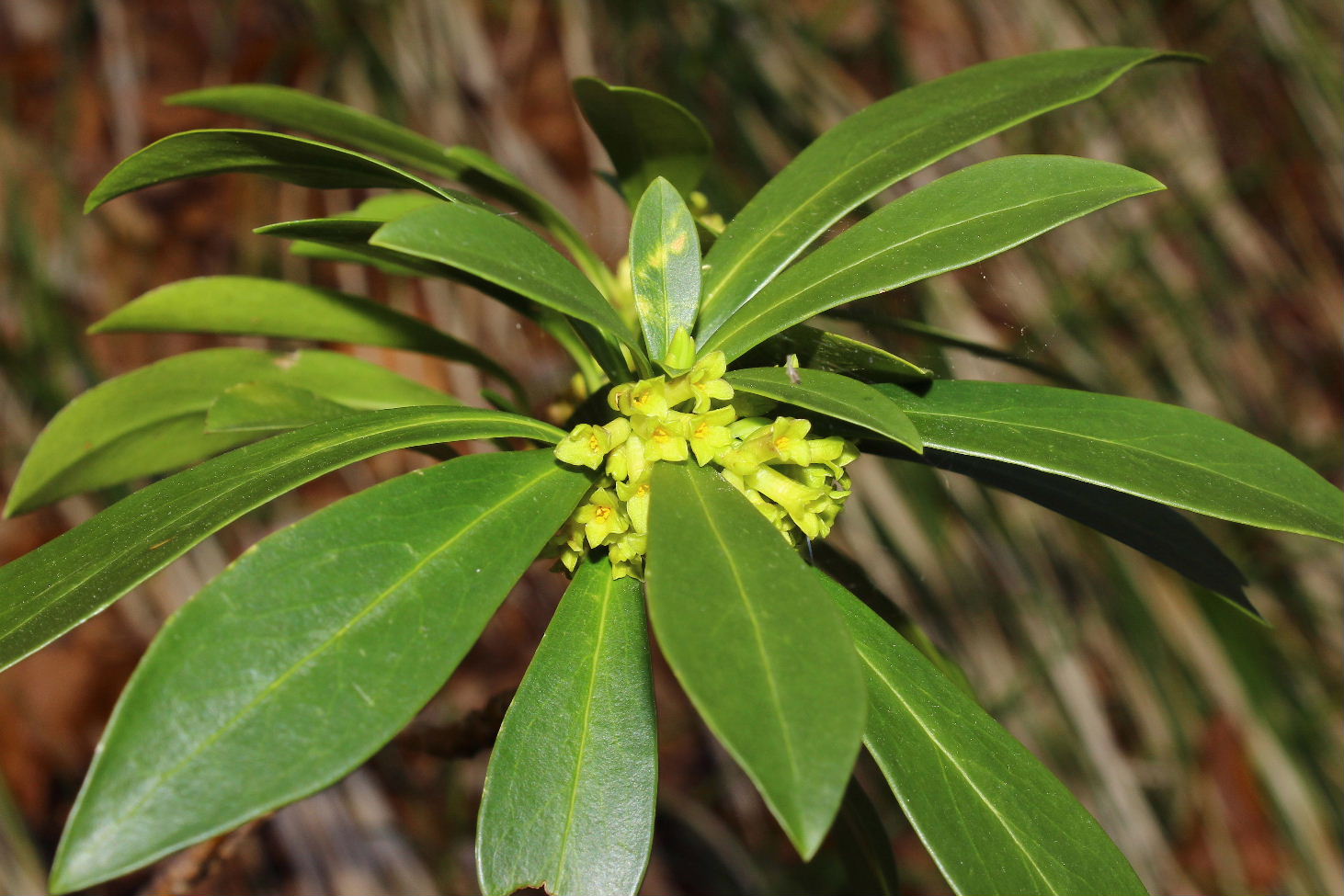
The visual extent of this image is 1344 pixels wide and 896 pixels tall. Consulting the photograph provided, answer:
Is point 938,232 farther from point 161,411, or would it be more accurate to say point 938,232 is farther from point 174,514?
point 161,411

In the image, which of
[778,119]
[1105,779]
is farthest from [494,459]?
[1105,779]

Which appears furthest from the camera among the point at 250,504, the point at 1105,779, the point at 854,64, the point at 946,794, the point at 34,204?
the point at 854,64

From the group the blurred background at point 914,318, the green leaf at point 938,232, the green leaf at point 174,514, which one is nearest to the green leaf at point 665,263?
the green leaf at point 938,232

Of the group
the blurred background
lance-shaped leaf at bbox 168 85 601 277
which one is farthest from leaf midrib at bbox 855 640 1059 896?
the blurred background

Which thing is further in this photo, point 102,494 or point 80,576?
point 102,494

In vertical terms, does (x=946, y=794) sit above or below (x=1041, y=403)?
below

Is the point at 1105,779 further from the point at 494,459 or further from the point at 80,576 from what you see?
the point at 80,576
